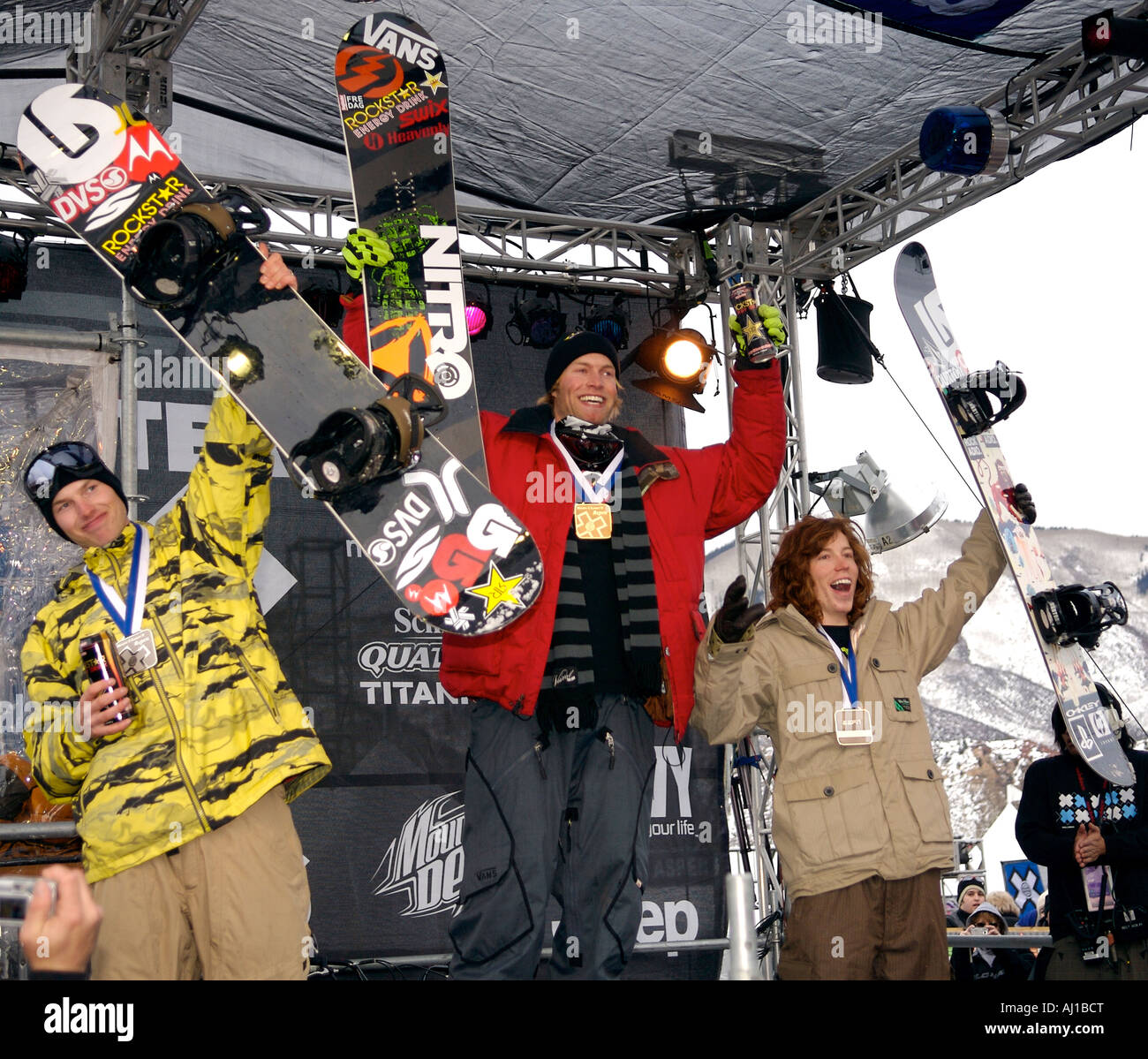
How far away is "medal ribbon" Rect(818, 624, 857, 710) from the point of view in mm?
2902

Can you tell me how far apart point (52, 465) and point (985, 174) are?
11.6 feet

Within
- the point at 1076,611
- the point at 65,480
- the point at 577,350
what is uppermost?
the point at 577,350

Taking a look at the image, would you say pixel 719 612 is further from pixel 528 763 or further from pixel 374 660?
pixel 374 660

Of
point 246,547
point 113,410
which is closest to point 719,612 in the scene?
point 246,547

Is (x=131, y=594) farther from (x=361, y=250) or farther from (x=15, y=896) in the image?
(x=15, y=896)

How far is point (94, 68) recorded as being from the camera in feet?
13.8

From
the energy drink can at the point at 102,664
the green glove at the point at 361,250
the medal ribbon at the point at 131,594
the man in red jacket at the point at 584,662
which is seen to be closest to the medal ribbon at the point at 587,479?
the man in red jacket at the point at 584,662

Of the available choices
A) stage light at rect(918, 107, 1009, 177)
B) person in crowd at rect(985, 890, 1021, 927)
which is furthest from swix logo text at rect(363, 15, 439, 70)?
person in crowd at rect(985, 890, 1021, 927)

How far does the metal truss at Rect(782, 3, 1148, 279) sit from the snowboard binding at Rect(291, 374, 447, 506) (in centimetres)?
284

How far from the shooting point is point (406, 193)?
11.1 ft

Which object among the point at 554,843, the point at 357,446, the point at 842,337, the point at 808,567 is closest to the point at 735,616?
the point at 808,567

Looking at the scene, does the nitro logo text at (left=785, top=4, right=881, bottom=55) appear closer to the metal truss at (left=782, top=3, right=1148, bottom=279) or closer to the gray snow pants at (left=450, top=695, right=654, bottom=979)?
the metal truss at (left=782, top=3, right=1148, bottom=279)
